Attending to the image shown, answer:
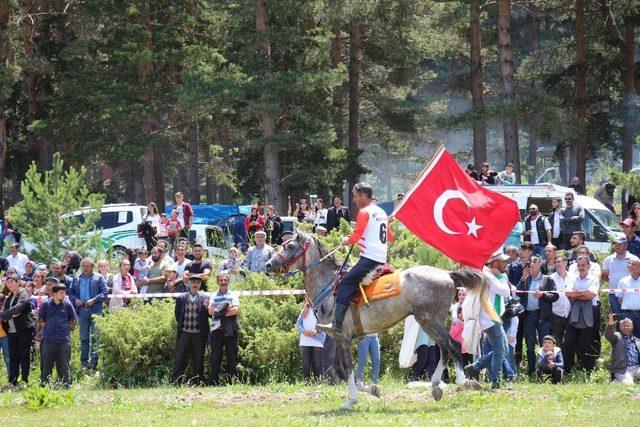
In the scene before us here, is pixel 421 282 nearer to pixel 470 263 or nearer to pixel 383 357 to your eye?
pixel 470 263

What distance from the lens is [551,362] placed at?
717 inches

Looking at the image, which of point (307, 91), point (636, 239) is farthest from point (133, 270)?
point (307, 91)

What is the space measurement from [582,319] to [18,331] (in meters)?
10.6

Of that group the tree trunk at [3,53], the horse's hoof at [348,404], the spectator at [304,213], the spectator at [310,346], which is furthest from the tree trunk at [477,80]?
the horse's hoof at [348,404]

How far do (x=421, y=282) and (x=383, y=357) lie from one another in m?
6.42

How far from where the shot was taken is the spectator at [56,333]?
1959 cm

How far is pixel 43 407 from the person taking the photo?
52.1 ft

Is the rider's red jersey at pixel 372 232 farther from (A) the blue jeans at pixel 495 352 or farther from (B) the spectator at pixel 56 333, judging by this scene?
(B) the spectator at pixel 56 333

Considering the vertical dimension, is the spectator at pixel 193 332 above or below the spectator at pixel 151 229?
below

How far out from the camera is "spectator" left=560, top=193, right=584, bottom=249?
27.0 metres

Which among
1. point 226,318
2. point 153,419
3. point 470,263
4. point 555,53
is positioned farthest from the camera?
point 555,53

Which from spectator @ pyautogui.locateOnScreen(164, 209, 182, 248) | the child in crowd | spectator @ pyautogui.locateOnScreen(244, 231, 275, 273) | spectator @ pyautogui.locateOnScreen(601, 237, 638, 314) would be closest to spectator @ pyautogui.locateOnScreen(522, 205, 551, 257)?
spectator @ pyautogui.locateOnScreen(601, 237, 638, 314)

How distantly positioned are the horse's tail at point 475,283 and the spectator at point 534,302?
456cm

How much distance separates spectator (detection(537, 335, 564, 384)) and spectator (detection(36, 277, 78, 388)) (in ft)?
27.6
